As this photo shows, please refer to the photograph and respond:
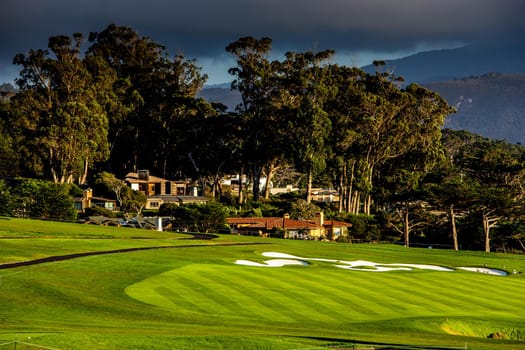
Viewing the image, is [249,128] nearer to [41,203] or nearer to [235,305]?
[41,203]

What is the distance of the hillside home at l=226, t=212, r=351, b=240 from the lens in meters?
91.6

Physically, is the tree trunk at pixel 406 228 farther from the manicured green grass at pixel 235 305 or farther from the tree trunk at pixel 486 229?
the manicured green grass at pixel 235 305

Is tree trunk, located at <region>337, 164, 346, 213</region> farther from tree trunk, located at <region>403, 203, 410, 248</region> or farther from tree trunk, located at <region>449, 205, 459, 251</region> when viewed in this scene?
tree trunk, located at <region>449, 205, 459, 251</region>

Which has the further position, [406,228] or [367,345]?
[406,228]

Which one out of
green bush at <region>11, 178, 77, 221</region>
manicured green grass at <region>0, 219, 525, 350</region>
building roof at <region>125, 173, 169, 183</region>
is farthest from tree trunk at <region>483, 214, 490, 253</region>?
building roof at <region>125, 173, 169, 183</region>

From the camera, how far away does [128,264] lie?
147 ft

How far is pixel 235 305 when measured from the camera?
31.7 meters

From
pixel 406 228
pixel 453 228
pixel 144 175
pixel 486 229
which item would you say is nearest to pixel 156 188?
pixel 144 175

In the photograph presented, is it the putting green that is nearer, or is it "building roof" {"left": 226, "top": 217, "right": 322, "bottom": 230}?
the putting green

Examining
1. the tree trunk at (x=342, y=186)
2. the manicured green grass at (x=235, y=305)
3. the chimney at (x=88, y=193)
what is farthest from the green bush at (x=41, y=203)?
the tree trunk at (x=342, y=186)

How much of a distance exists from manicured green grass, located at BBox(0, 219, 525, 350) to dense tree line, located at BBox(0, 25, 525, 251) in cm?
5586

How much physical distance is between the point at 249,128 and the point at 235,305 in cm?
8618

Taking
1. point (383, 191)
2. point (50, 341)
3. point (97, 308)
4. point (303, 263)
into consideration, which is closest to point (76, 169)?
point (383, 191)

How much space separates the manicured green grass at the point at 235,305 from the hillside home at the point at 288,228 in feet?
125
